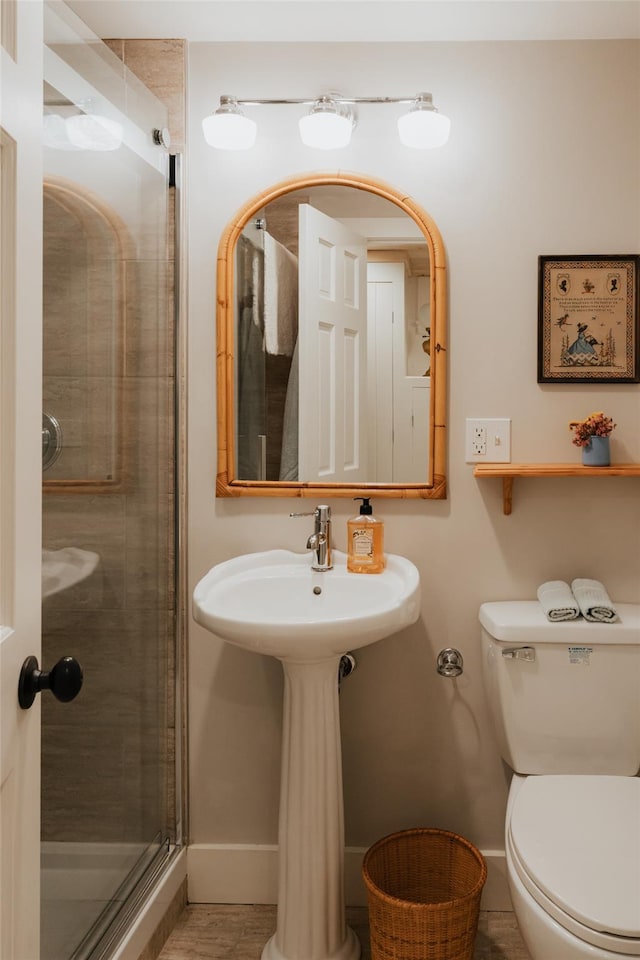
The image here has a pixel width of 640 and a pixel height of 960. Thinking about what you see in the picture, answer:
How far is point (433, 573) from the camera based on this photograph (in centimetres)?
191

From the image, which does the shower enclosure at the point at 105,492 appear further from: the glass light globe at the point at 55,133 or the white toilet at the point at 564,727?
the white toilet at the point at 564,727

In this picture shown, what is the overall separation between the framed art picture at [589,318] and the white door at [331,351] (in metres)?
0.46

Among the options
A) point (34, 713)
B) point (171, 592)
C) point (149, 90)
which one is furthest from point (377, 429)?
point (34, 713)

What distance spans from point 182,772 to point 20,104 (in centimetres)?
162

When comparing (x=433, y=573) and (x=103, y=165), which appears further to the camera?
(x=433, y=573)

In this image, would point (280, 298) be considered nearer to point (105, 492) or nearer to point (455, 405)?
point (455, 405)

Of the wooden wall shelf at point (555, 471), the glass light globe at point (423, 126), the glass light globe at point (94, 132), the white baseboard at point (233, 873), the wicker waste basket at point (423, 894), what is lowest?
the white baseboard at point (233, 873)

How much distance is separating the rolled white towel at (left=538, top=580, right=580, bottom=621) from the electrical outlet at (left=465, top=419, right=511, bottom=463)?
33cm

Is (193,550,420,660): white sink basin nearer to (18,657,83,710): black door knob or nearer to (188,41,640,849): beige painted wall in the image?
(188,41,640,849): beige painted wall

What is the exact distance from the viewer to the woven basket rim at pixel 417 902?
152 cm

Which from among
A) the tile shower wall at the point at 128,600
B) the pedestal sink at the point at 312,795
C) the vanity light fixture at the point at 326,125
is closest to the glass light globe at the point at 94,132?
the tile shower wall at the point at 128,600

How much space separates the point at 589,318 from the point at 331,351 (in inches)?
26.0

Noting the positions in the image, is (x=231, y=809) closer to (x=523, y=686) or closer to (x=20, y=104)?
(x=523, y=686)

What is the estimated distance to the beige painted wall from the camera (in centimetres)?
185
